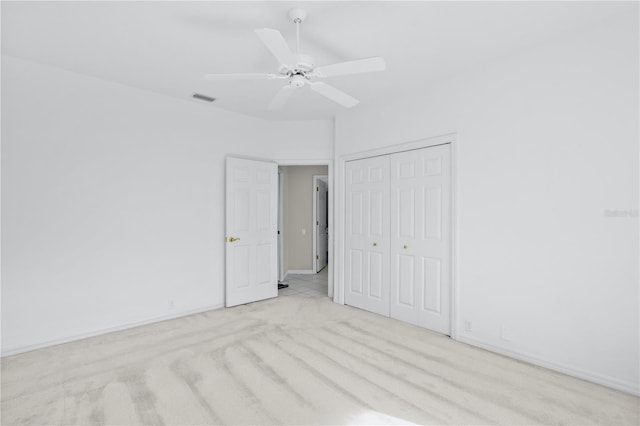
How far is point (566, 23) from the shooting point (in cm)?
241

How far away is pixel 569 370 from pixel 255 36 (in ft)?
12.2

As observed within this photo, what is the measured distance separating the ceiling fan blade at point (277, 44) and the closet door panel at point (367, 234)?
2.15 meters

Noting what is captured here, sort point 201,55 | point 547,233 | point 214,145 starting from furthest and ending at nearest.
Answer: point 214,145
point 201,55
point 547,233

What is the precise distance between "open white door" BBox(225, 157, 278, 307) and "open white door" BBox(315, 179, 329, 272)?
2.18m

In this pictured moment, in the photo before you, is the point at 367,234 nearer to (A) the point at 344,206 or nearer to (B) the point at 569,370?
(A) the point at 344,206

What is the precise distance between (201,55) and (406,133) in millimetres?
2322

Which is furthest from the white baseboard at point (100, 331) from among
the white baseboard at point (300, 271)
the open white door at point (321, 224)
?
the open white door at point (321, 224)

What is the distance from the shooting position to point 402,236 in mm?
3771

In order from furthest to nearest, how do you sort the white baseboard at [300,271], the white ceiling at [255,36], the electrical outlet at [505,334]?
1. the white baseboard at [300,271]
2. the electrical outlet at [505,334]
3. the white ceiling at [255,36]

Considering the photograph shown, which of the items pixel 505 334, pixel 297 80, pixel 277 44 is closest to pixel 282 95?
pixel 297 80

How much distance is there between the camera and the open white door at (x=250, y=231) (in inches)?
172

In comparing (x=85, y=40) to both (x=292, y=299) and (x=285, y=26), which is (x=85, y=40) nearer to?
(x=285, y=26)

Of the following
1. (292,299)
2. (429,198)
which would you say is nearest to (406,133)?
(429,198)

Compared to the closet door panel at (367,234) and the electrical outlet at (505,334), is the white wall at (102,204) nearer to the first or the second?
the closet door panel at (367,234)
